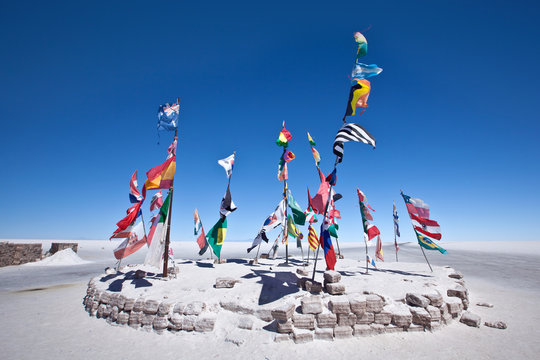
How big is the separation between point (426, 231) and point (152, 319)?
46.1 ft

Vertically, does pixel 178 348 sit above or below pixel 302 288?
below

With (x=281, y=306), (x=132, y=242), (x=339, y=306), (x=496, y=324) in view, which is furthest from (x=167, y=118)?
(x=496, y=324)

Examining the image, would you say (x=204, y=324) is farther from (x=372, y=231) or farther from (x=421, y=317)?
(x=372, y=231)

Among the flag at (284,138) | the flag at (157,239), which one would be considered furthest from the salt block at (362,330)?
the flag at (284,138)

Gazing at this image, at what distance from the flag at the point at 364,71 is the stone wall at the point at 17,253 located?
38.8 m

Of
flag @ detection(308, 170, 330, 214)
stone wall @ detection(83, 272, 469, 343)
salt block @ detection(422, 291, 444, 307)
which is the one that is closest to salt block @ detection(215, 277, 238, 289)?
stone wall @ detection(83, 272, 469, 343)

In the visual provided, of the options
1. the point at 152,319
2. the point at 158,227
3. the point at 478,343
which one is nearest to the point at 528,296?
the point at 478,343

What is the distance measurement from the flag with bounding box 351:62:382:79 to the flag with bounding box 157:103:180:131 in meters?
8.85

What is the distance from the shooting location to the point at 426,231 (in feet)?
44.0

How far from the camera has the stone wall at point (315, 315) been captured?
726 centimetres

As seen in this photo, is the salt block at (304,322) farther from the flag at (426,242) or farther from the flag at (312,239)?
the flag at (426,242)

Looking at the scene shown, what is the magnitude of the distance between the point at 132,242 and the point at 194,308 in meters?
5.73

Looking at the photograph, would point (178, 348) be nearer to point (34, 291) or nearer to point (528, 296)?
point (34, 291)

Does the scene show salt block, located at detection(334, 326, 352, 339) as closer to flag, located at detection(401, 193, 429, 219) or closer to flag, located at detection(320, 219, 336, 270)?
flag, located at detection(320, 219, 336, 270)
